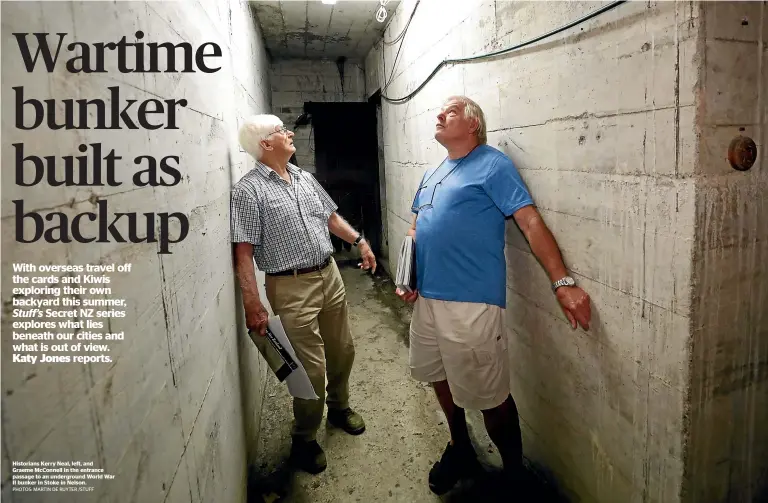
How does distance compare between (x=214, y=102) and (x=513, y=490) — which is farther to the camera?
(x=513, y=490)

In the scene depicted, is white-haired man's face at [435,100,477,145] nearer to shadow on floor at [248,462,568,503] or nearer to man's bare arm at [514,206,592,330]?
man's bare arm at [514,206,592,330]

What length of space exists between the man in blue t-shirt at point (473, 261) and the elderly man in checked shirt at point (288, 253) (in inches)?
19.7

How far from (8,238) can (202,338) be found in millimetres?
798

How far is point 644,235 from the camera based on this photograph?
3.92ft

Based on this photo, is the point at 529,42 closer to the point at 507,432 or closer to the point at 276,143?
the point at 276,143

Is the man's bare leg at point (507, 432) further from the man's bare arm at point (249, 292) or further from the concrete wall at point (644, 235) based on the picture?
the man's bare arm at point (249, 292)

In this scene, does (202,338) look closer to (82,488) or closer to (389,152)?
(82,488)

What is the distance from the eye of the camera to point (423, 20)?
2895 millimetres

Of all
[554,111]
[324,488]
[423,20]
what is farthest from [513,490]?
[423,20]

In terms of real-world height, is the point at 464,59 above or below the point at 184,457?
above

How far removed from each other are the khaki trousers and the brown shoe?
27 centimetres

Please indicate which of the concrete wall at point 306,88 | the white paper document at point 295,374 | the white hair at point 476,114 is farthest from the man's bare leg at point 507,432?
the concrete wall at point 306,88

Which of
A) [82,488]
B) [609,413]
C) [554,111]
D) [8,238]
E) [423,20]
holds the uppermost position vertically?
[423,20]

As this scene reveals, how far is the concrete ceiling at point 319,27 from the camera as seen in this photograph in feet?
11.8
